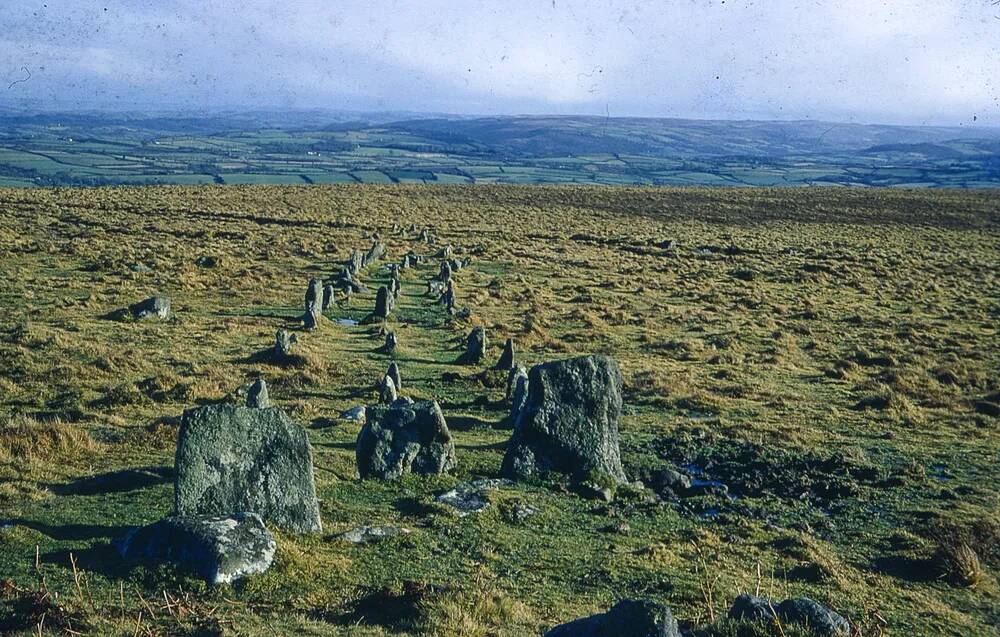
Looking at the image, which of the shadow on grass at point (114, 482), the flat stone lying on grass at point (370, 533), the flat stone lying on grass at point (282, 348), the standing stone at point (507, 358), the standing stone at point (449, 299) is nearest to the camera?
the flat stone lying on grass at point (370, 533)

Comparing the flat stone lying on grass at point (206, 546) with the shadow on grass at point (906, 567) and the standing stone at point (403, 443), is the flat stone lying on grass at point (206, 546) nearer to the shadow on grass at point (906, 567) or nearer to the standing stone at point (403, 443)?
the standing stone at point (403, 443)

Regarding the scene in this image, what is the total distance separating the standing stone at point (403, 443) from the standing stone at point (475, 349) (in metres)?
8.96

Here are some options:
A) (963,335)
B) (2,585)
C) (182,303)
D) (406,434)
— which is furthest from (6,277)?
(963,335)

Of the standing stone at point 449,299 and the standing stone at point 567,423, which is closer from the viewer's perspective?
the standing stone at point 567,423

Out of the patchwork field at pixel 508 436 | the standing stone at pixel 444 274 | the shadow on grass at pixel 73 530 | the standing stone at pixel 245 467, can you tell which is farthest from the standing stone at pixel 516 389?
the standing stone at pixel 444 274

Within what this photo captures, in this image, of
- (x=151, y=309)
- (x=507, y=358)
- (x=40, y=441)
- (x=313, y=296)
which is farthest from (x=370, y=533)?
(x=151, y=309)

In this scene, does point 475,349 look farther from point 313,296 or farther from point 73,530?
point 73,530

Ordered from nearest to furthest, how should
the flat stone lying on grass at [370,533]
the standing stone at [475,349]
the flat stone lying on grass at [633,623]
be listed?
1. the flat stone lying on grass at [633,623]
2. the flat stone lying on grass at [370,533]
3. the standing stone at [475,349]

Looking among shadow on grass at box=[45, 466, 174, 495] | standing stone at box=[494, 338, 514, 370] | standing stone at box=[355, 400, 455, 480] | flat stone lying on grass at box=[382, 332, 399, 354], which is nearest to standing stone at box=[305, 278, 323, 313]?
flat stone lying on grass at box=[382, 332, 399, 354]

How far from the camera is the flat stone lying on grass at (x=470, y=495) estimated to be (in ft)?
43.3

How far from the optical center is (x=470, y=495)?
45.1 feet

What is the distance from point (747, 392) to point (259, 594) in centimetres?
1641

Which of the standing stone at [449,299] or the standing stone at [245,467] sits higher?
the standing stone at [245,467]

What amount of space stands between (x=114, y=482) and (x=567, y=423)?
803 cm
